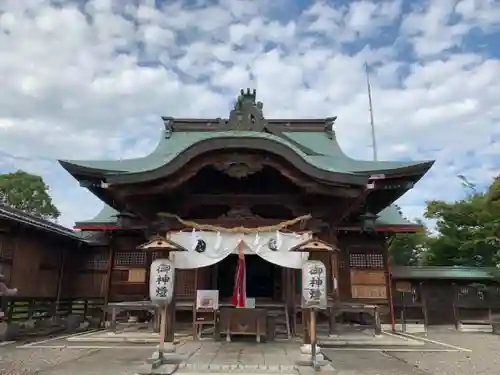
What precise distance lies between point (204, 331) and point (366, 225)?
5.86 m

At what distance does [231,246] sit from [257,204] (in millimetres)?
1555

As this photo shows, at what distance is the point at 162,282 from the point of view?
7500mm

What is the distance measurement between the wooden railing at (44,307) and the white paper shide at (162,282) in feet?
20.8

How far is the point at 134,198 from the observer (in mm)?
9539

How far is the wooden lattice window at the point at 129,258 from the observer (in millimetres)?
15203

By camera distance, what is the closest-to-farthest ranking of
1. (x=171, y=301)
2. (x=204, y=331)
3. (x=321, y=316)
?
1. (x=171, y=301)
2. (x=204, y=331)
3. (x=321, y=316)

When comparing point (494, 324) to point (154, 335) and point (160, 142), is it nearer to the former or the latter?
point (154, 335)

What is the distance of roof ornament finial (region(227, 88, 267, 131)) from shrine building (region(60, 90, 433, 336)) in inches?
1.3

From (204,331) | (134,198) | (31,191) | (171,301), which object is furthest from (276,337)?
(31,191)

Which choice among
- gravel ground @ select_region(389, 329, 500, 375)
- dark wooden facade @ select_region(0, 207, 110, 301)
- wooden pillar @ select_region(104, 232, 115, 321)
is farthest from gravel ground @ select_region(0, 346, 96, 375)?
gravel ground @ select_region(389, 329, 500, 375)

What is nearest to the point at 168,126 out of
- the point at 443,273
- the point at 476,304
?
the point at 443,273

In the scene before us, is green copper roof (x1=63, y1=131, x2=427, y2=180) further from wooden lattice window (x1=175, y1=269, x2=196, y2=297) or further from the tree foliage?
the tree foliage

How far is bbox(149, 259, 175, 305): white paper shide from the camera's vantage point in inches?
293

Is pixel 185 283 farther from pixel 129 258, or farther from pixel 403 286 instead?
pixel 403 286
